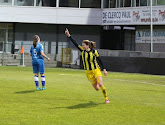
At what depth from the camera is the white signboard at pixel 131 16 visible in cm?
4072

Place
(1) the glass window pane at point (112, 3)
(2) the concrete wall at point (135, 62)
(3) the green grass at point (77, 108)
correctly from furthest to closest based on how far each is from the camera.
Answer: (1) the glass window pane at point (112, 3), (2) the concrete wall at point (135, 62), (3) the green grass at point (77, 108)

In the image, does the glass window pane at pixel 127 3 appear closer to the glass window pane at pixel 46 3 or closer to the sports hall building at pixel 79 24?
the sports hall building at pixel 79 24

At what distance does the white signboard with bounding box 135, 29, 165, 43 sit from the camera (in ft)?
137

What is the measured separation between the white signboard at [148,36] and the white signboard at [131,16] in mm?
1343

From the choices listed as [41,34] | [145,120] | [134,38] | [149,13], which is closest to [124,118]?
[145,120]

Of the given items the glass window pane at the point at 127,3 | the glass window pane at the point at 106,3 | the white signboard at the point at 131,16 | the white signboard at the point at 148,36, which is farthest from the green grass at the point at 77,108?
the glass window pane at the point at 106,3

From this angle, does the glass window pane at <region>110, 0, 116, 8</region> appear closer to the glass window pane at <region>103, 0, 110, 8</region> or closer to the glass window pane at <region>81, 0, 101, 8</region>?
the glass window pane at <region>103, 0, 110, 8</region>

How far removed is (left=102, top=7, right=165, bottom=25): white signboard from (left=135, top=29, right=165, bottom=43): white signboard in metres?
1.34

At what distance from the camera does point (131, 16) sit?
4344cm

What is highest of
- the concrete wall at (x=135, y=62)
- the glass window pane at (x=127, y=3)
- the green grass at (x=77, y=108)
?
the glass window pane at (x=127, y=3)

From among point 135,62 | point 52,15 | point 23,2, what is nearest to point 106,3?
point 52,15

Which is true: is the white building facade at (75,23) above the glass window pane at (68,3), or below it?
below

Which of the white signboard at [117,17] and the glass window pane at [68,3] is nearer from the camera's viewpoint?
the white signboard at [117,17]

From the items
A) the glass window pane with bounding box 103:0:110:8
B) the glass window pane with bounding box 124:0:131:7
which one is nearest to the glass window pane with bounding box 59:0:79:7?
the glass window pane with bounding box 103:0:110:8
